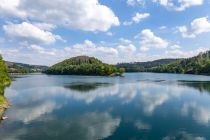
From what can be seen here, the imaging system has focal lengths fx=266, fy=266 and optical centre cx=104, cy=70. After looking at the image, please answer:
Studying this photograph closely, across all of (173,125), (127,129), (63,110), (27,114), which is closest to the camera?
(127,129)

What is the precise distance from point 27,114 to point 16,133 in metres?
12.8

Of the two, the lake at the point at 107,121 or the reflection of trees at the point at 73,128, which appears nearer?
the reflection of trees at the point at 73,128

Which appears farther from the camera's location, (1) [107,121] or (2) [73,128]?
(1) [107,121]

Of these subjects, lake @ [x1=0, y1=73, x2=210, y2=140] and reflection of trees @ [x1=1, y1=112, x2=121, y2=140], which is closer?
reflection of trees @ [x1=1, y1=112, x2=121, y2=140]

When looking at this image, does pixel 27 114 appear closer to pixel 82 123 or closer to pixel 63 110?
pixel 63 110

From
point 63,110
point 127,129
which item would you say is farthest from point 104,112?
point 127,129

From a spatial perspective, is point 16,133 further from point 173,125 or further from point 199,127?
point 199,127

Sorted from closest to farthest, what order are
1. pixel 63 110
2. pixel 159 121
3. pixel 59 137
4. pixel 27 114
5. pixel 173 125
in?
1. pixel 59 137
2. pixel 173 125
3. pixel 159 121
4. pixel 27 114
5. pixel 63 110

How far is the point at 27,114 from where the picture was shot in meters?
46.7

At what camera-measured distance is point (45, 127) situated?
37500 millimetres

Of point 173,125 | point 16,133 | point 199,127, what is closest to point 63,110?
point 16,133

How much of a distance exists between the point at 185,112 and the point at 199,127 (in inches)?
445

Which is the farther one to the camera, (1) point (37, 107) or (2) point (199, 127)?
(1) point (37, 107)

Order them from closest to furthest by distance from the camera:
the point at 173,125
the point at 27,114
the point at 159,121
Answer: the point at 173,125 < the point at 159,121 < the point at 27,114
